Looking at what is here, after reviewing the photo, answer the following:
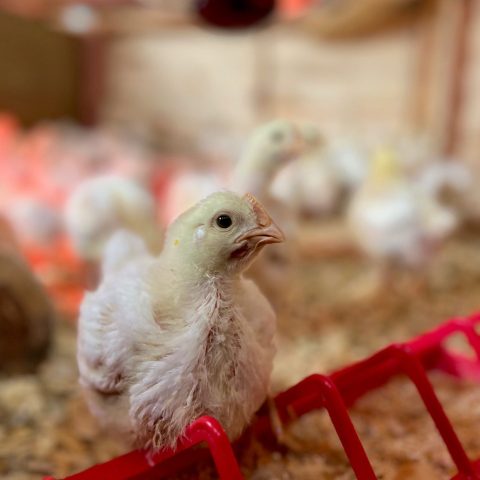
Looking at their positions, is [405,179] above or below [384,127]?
below

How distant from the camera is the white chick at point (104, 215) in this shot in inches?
64.2

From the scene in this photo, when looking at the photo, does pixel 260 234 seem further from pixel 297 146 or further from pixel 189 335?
pixel 297 146

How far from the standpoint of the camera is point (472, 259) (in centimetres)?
264

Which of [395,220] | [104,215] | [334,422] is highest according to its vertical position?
[104,215]

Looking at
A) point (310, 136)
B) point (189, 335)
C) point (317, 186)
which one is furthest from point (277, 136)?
point (317, 186)

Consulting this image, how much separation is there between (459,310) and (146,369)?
1.43 m

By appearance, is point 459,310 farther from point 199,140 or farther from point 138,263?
point 199,140

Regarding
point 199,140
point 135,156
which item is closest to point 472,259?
point 135,156

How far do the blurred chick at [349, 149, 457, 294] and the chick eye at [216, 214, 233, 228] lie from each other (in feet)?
4.06

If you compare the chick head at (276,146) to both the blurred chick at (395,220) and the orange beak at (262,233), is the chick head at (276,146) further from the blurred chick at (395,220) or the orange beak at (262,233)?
the orange beak at (262,233)

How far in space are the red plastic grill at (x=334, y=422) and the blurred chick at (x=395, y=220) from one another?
2.64 ft

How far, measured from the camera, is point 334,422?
865mm

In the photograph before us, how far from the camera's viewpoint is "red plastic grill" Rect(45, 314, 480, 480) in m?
0.77

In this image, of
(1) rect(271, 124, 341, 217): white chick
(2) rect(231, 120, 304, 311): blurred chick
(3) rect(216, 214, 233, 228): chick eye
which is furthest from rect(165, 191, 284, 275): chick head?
(1) rect(271, 124, 341, 217): white chick
